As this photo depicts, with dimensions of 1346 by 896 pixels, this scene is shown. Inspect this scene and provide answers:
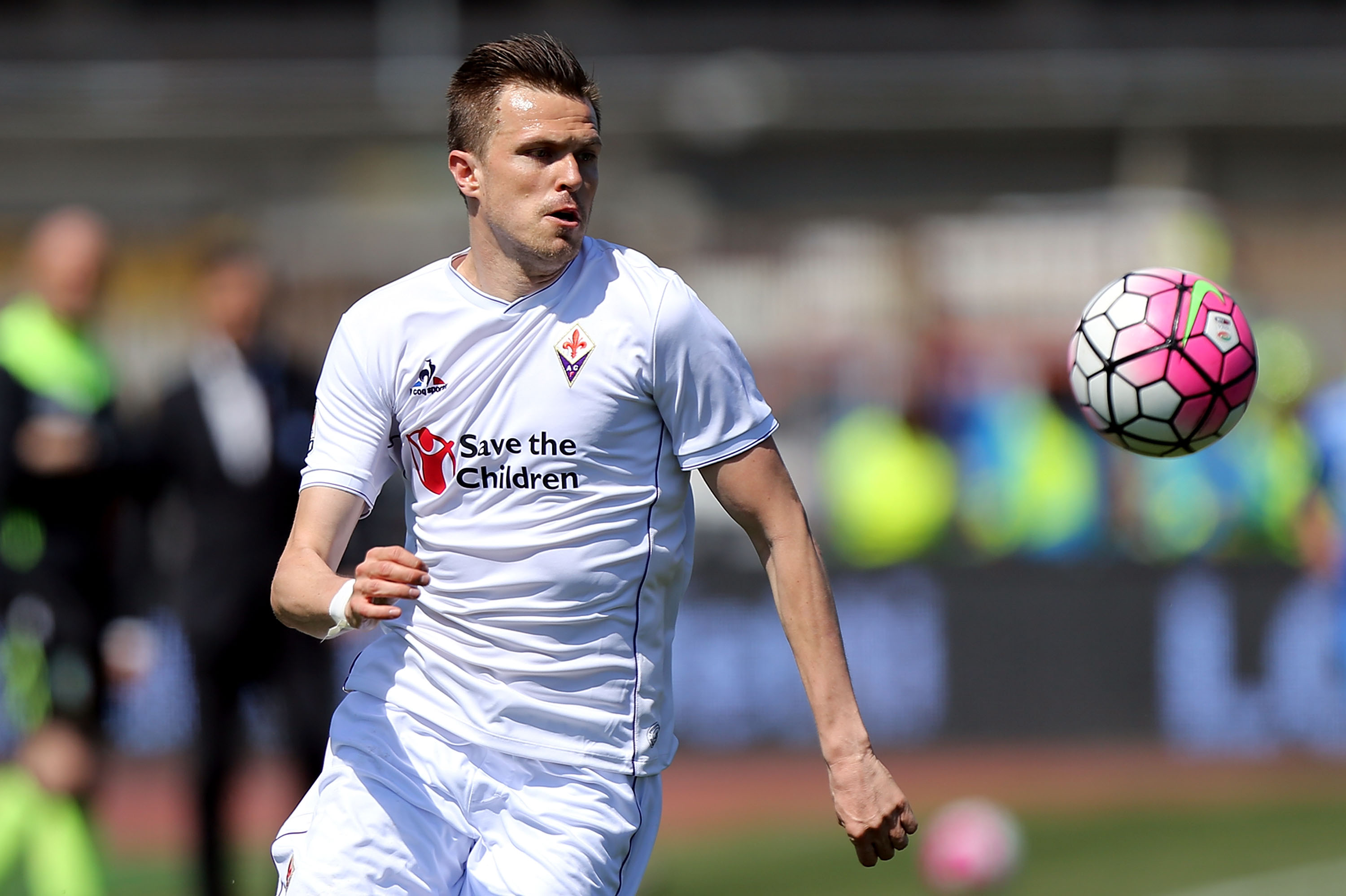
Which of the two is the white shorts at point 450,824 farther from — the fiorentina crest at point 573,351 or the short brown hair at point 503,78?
the short brown hair at point 503,78

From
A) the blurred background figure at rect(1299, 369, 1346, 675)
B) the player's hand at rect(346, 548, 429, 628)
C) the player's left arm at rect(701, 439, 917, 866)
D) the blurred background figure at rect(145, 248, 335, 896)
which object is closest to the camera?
the player's hand at rect(346, 548, 429, 628)

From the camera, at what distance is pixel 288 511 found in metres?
7.51

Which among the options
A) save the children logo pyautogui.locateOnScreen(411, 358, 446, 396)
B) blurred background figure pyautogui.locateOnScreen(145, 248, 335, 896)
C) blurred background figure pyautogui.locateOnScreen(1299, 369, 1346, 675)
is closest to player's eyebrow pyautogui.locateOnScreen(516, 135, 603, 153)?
save the children logo pyautogui.locateOnScreen(411, 358, 446, 396)

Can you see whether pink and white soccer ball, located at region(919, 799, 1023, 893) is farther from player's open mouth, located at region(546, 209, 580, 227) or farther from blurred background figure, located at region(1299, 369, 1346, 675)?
player's open mouth, located at region(546, 209, 580, 227)

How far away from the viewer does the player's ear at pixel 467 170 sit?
405 centimetres

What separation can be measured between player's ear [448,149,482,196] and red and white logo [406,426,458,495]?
1.88 ft

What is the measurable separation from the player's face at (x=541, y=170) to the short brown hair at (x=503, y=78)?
25 millimetres

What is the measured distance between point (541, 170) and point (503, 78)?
24 centimetres

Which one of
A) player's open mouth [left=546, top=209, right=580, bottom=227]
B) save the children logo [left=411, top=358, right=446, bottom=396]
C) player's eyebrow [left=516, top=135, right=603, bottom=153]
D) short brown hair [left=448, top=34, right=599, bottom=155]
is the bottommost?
save the children logo [left=411, top=358, right=446, bottom=396]

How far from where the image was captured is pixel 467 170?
4.09 metres

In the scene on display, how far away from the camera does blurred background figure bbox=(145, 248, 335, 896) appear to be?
285 inches

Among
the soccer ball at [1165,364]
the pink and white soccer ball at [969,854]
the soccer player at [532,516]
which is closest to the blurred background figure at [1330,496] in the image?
the pink and white soccer ball at [969,854]

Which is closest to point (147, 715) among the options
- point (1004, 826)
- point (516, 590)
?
point (1004, 826)

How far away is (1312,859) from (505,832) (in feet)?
20.6
